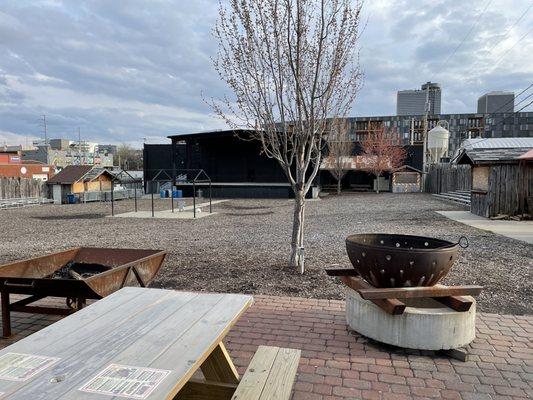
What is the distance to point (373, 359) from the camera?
3.63 meters

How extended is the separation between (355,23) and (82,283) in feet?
17.0

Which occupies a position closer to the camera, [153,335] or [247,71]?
[153,335]

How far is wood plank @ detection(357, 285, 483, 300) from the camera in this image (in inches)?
147

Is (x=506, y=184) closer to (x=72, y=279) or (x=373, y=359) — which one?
(x=373, y=359)

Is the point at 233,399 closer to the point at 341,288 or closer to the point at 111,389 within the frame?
the point at 111,389

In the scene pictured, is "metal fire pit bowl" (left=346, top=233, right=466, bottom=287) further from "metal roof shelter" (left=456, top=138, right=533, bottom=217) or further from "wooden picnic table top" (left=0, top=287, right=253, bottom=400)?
"metal roof shelter" (left=456, top=138, right=533, bottom=217)

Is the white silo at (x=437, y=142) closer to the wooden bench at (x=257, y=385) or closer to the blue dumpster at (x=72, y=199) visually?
Result: the blue dumpster at (x=72, y=199)

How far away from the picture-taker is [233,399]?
234 cm

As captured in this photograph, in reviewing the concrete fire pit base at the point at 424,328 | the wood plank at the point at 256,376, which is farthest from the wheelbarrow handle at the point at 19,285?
the concrete fire pit base at the point at 424,328

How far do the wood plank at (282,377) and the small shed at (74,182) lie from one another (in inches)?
1119

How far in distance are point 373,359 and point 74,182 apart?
29476 millimetres

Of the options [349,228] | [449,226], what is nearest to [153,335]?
[349,228]

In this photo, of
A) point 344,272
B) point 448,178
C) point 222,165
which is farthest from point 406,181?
point 344,272

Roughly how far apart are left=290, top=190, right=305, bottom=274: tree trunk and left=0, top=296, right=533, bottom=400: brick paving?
188 cm
